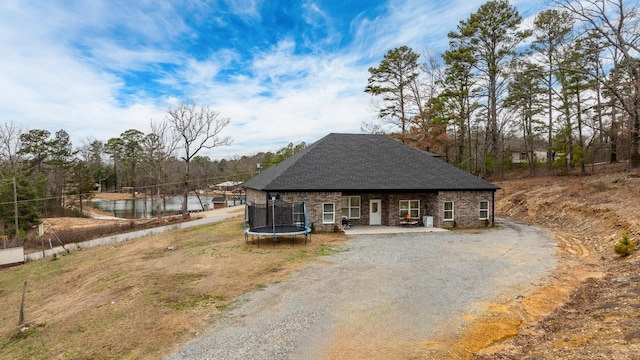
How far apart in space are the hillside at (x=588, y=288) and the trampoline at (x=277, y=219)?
9602 mm

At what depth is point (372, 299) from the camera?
322 inches

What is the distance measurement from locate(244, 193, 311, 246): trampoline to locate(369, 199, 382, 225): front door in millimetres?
4882

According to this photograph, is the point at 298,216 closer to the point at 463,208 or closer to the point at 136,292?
the point at 136,292

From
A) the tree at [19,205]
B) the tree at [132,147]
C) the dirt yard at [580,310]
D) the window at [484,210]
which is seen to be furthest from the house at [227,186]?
the dirt yard at [580,310]

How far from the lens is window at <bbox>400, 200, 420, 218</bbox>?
66.0 ft

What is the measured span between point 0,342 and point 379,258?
35.7ft

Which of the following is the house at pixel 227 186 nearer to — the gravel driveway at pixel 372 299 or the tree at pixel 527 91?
the tree at pixel 527 91

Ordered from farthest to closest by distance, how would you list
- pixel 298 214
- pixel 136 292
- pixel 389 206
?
pixel 389 206 < pixel 298 214 < pixel 136 292

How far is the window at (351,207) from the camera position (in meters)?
19.7

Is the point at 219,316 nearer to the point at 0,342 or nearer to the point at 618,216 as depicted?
the point at 0,342

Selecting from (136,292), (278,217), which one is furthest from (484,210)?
(136,292)

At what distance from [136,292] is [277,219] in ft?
26.3

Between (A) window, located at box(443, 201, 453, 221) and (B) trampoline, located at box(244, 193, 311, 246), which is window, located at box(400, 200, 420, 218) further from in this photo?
(B) trampoline, located at box(244, 193, 311, 246)

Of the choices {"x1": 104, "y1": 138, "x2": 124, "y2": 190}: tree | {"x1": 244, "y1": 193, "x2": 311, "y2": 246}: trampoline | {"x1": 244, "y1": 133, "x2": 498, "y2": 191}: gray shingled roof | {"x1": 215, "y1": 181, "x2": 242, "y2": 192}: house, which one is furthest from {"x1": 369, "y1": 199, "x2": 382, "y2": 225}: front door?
{"x1": 104, "y1": 138, "x2": 124, "y2": 190}: tree
